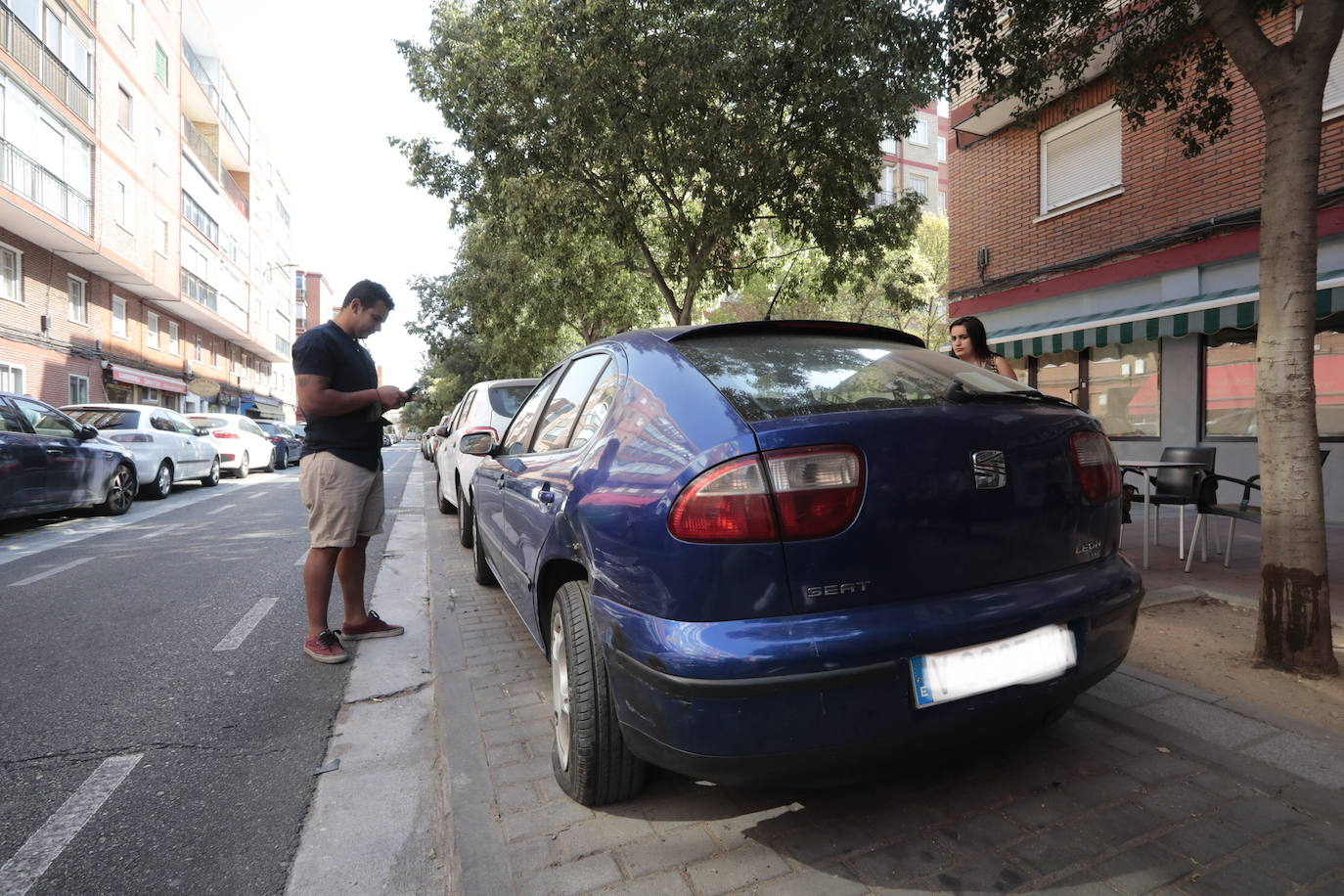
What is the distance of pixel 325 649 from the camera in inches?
155

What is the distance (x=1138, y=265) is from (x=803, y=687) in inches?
403

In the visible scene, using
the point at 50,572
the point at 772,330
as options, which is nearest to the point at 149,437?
the point at 50,572

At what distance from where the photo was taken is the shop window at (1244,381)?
812 centimetres

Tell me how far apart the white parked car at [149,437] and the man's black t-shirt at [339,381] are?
29.8ft

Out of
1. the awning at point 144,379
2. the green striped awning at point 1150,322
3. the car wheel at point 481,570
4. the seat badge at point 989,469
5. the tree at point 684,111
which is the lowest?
the car wheel at point 481,570

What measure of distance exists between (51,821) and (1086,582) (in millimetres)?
3302

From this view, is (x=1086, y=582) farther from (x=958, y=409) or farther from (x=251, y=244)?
(x=251, y=244)

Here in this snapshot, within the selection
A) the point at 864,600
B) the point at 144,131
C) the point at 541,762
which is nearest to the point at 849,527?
the point at 864,600

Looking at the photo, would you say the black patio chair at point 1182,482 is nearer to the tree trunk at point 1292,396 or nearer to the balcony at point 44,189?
the tree trunk at point 1292,396

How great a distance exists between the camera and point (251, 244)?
40.2m

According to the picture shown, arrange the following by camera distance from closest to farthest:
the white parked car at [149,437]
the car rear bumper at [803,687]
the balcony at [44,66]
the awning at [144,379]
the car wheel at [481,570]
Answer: the car rear bumper at [803,687], the car wheel at [481,570], the white parked car at [149,437], the balcony at [44,66], the awning at [144,379]

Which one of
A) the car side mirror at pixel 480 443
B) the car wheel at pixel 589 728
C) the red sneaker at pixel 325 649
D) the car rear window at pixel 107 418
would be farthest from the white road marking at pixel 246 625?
the car rear window at pixel 107 418

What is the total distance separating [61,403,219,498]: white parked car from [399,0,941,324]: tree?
693 cm

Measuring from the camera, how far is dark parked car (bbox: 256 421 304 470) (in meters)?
21.8
